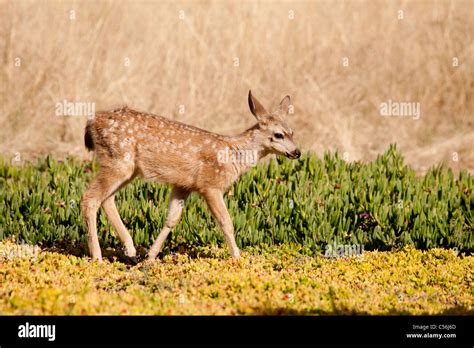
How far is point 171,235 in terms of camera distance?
10.4 meters

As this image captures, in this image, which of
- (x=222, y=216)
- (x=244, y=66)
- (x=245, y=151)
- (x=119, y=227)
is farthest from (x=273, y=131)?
(x=244, y=66)

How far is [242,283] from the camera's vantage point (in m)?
8.27

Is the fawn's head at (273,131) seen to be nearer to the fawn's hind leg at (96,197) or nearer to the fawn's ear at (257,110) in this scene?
the fawn's ear at (257,110)

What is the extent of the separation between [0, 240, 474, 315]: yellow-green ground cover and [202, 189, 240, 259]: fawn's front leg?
8.1 inches

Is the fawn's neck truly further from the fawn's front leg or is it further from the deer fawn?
the fawn's front leg

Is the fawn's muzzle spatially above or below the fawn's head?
below

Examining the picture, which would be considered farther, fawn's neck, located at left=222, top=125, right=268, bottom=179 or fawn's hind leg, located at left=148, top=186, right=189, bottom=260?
fawn's neck, located at left=222, top=125, right=268, bottom=179

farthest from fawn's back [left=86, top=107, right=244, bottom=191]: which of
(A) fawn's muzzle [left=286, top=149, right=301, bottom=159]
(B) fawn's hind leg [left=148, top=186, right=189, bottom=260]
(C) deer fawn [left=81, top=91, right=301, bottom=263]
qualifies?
(A) fawn's muzzle [left=286, top=149, right=301, bottom=159]

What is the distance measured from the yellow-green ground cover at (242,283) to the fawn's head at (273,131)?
1.36 metres

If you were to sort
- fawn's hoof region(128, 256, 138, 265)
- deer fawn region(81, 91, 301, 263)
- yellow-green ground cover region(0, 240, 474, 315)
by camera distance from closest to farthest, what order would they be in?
yellow-green ground cover region(0, 240, 474, 315)
deer fawn region(81, 91, 301, 263)
fawn's hoof region(128, 256, 138, 265)

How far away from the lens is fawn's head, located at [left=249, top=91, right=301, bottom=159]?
9703 millimetres

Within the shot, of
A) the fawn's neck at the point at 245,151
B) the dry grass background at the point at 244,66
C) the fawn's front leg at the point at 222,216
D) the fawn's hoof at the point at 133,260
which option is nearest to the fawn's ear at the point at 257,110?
the fawn's neck at the point at 245,151

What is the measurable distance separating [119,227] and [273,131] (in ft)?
7.42

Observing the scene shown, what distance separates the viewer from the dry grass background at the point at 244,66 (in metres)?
15.5
